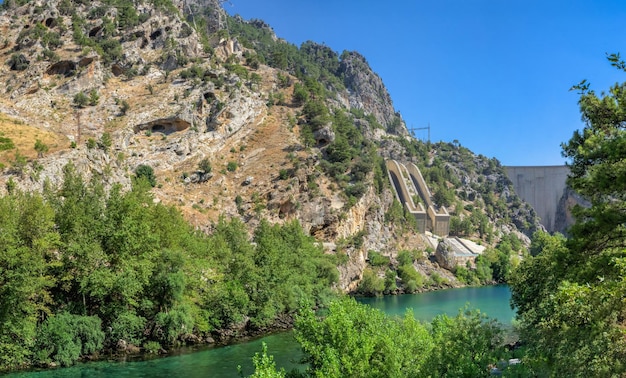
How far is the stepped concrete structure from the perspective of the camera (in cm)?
11575

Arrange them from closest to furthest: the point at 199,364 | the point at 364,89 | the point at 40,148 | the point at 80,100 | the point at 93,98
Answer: the point at 199,364, the point at 40,148, the point at 80,100, the point at 93,98, the point at 364,89

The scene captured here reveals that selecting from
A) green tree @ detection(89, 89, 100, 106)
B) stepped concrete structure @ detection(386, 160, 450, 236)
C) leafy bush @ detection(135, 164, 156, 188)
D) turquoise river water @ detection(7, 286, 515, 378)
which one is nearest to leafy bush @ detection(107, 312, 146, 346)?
turquoise river water @ detection(7, 286, 515, 378)

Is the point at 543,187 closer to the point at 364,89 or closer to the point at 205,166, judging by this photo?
the point at 364,89

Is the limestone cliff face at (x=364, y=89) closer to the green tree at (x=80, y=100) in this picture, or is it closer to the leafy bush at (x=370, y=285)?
the leafy bush at (x=370, y=285)

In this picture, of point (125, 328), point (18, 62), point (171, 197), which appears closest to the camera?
point (125, 328)

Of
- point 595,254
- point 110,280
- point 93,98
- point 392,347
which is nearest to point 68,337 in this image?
point 110,280

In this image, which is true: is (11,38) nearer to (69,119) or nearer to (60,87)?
(60,87)

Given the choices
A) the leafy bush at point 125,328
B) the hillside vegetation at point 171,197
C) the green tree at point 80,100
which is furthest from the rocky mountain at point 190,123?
the leafy bush at point 125,328

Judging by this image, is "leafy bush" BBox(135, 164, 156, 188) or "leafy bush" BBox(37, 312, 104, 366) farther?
"leafy bush" BBox(135, 164, 156, 188)

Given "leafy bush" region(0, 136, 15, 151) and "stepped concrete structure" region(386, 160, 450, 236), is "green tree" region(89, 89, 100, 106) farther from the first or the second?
"stepped concrete structure" region(386, 160, 450, 236)

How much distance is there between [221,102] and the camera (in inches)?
3206

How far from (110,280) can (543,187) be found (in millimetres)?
152878

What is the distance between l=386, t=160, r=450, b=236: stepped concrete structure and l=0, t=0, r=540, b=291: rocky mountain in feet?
41.4

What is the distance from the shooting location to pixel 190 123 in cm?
7712
